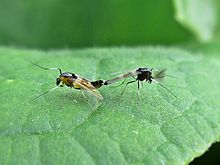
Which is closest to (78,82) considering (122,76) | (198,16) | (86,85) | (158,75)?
(86,85)

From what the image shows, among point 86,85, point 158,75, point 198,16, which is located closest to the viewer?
point 86,85

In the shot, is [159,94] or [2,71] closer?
[159,94]

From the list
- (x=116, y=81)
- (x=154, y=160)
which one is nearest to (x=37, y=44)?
(x=116, y=81)

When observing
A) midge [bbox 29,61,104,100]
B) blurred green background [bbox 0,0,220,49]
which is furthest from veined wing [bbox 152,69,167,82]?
blurred green background [bbox 0,0,220,49]

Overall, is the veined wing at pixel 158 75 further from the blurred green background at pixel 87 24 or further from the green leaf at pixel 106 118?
the blurred green background at pixel 87 24

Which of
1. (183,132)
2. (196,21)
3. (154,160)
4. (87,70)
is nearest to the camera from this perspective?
(154,160)

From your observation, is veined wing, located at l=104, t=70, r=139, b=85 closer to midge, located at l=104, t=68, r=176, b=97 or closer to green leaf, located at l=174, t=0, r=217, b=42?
midge, located at l=104, t=68, r=176, b=97

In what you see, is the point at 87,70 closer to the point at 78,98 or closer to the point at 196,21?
the point at 78,98

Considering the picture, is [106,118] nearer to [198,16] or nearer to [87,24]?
[198,16]
